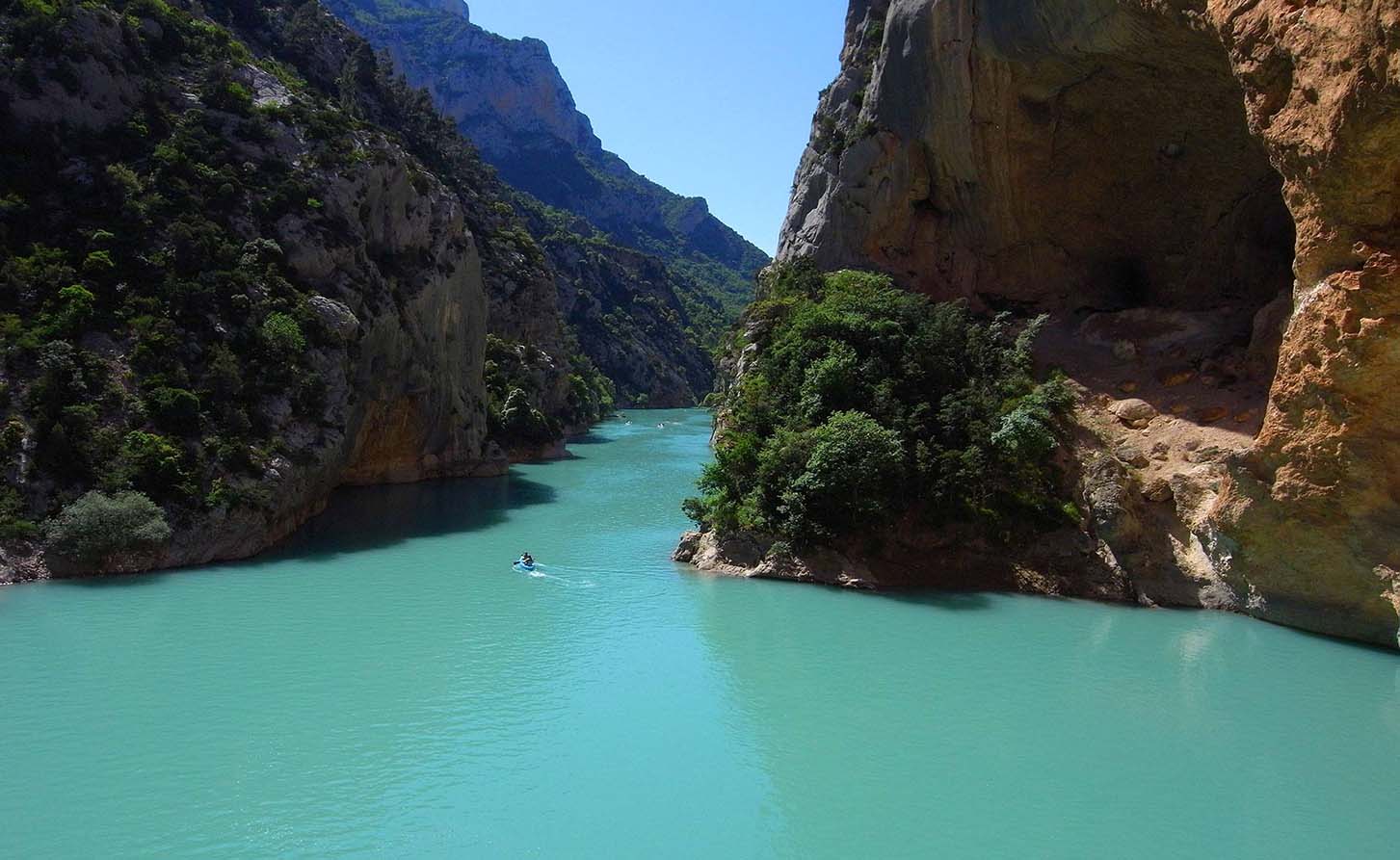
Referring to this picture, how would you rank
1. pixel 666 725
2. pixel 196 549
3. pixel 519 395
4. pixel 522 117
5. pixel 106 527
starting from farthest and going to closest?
pixel 522 117 < pixel 519 395 < pixel 196 549 < pixel 106 527 < pixel 666 725

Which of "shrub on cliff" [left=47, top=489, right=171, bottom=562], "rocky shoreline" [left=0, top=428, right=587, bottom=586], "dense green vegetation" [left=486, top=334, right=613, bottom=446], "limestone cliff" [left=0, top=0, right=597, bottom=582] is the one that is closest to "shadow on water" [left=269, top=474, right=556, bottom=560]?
"rocky shoreline" [left=0, top=428, right=587, bottom=586]

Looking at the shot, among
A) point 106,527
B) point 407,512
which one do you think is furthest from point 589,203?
point 106,527

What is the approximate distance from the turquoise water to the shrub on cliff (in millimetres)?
903

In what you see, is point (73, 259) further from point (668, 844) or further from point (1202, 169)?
point (1202, 169)

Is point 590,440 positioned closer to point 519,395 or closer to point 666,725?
point 519,395

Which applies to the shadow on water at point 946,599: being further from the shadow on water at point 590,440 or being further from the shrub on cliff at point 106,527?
the shadow on water at point 590,440

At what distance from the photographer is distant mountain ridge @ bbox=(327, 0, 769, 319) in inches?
5699

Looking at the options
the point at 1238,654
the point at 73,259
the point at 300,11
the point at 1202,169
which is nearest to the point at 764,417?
the point at 1238,654

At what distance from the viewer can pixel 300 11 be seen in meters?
54.1

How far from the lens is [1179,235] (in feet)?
88.1

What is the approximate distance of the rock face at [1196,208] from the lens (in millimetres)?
14258

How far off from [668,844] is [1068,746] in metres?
6.15

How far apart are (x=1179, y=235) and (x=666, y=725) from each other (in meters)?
23.4

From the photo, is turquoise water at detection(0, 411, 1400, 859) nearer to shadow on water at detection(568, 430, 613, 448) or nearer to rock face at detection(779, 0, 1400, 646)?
rock face at detection(779, 0, 1400, 646)
